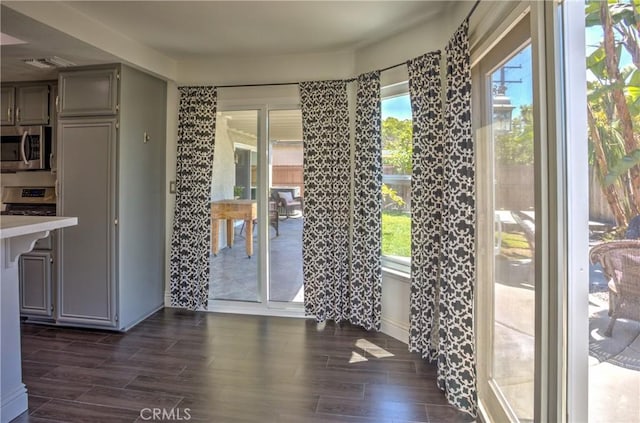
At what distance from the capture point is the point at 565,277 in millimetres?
1329

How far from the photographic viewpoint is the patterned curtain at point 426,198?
2562mm

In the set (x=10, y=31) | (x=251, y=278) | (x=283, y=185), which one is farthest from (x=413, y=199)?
(x=10, y=31)

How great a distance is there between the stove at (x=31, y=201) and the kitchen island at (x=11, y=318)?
177 cm

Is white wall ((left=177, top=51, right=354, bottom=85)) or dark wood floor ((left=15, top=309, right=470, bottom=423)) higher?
white wall ((left=177, top=51, right=354, bottom=85))

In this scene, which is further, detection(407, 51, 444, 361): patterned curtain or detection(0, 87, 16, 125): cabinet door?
detection(0, 87, 16, 125): cabinet door

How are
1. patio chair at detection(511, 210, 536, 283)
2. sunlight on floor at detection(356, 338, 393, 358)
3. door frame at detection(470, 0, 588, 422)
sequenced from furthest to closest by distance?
1. sunlight on floor at detection(356, 338, 393, 358)
2. patio chair at detection(511, 210, 536, 283)
3. door frame at detection(470, 0, 588, 422)

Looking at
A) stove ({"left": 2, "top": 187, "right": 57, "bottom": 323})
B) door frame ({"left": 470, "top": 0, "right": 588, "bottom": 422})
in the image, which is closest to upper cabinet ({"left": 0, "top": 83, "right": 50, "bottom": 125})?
stove ({"left": 2, "top": 187, "right": 57, "bottom": 323})

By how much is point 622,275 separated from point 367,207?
222 cm

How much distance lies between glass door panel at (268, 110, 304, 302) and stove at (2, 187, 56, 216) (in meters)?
2.21

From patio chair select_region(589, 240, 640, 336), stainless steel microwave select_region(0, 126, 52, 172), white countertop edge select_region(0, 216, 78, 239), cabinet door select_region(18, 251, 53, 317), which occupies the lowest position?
cabinet door select_region(18, 251, 53, 317)

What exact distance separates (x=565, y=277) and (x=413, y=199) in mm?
1519

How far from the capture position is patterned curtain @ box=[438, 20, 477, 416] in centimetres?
208

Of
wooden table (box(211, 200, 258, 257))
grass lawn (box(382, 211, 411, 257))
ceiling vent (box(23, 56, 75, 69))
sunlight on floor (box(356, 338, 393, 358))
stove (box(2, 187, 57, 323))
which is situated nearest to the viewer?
sunlight on floor (box(356, 338, 393, 358))

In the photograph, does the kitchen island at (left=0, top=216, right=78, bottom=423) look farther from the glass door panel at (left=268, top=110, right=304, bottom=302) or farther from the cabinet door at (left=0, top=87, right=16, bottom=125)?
the cabinet door at (left=0, top=87, right=16, bottom=125)
